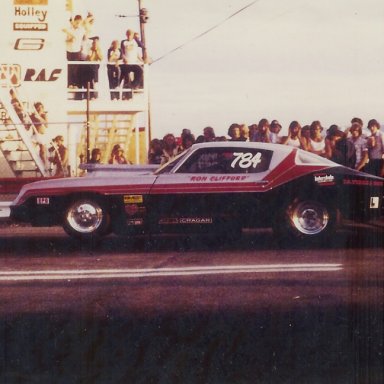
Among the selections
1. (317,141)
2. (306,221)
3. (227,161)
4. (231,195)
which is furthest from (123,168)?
(317,141)

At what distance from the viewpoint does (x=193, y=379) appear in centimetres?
555

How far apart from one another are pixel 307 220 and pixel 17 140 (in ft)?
42.7

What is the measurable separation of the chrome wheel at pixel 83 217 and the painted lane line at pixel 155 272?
7.66 ft

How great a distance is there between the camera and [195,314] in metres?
7.58

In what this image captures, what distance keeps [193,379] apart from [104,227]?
7.20 m

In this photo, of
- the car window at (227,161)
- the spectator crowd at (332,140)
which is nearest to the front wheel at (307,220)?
the car window at (227,161)

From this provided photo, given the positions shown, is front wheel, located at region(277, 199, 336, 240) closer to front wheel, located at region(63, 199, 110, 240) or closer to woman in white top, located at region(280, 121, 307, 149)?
front wheel, located at region(63, 199, 110, 240)

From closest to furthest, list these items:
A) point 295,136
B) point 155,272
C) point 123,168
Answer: point 155,272
point 123,168
point 295,136

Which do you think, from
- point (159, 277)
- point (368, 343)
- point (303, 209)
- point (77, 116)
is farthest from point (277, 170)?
point (77, 116)

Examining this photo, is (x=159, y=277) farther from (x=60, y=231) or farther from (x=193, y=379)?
(x=60, y=231)

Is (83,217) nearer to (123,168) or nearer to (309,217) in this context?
(123,168)

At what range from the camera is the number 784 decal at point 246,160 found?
41.1 ft

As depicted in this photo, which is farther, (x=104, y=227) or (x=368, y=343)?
(x=104, y=227)

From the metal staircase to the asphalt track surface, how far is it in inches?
463
